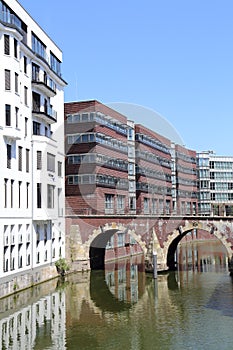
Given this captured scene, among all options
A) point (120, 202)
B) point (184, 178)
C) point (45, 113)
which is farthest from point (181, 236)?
point (184, 178)

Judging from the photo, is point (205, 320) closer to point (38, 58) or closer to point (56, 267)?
point (56, 267)

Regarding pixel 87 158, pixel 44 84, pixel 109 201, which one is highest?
pixel 44 84

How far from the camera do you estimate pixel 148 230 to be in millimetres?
54969

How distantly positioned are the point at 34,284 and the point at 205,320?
757 inches

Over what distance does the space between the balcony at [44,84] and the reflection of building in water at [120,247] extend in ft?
78.2

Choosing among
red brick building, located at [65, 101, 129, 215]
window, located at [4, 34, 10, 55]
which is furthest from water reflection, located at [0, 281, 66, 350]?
red brick building, located at [65, 101, 129, 215]

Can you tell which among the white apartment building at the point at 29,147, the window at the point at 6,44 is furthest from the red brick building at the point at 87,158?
the window at the point at 6,44

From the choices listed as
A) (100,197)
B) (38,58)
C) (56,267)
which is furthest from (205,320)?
(100,197)

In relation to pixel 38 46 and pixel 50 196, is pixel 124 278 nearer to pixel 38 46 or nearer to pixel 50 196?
pixel 50 196

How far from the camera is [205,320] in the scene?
31.7 meters

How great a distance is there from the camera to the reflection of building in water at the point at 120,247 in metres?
67.9

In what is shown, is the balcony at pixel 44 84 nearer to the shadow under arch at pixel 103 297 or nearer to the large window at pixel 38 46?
the large window at pixel 38 46

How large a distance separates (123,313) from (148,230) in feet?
67.7

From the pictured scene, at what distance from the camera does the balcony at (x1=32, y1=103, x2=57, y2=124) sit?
1917 inches
